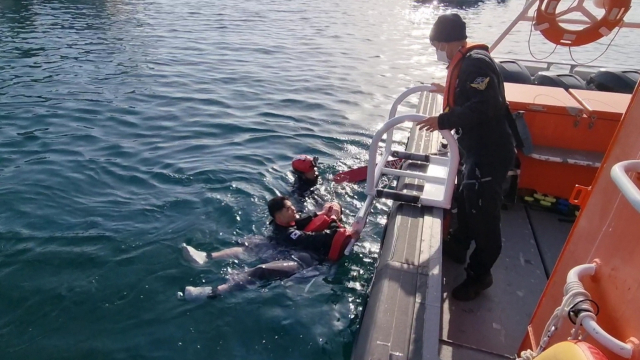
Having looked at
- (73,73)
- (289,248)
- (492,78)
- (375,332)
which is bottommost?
(73,73)

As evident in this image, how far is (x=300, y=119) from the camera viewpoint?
395 inches

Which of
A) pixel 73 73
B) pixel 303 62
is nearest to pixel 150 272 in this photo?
pixel 73 73

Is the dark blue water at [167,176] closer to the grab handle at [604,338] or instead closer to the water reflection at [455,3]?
the grab handle at [604,338]

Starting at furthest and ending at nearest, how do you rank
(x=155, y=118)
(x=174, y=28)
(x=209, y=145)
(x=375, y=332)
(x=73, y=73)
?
(x=174, y=28) → (x=73, y=73) → (x=155, y=118) → (x=209, y=145) → (x=375, y=332)

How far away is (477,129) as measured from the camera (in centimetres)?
378

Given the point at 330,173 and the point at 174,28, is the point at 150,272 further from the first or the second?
the point at 174,28

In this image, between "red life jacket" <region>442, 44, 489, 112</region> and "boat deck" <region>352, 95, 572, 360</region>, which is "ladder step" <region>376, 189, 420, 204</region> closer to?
"boat deck" <region>352, 95, 572, 360</region>

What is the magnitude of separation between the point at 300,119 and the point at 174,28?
11.7 meters

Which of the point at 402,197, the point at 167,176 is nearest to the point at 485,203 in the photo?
the point at 402,197

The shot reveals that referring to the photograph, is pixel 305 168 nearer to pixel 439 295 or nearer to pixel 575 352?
pixel 439 295

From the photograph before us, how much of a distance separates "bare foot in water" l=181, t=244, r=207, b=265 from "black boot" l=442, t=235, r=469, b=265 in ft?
8.67

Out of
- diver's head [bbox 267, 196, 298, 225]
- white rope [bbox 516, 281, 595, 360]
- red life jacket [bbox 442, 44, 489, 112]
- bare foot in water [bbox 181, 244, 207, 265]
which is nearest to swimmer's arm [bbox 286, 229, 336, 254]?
diver's head [bbox 267, 196, 298, 225]

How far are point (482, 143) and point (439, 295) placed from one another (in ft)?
4.24

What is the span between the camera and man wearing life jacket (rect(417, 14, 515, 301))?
3613mm
